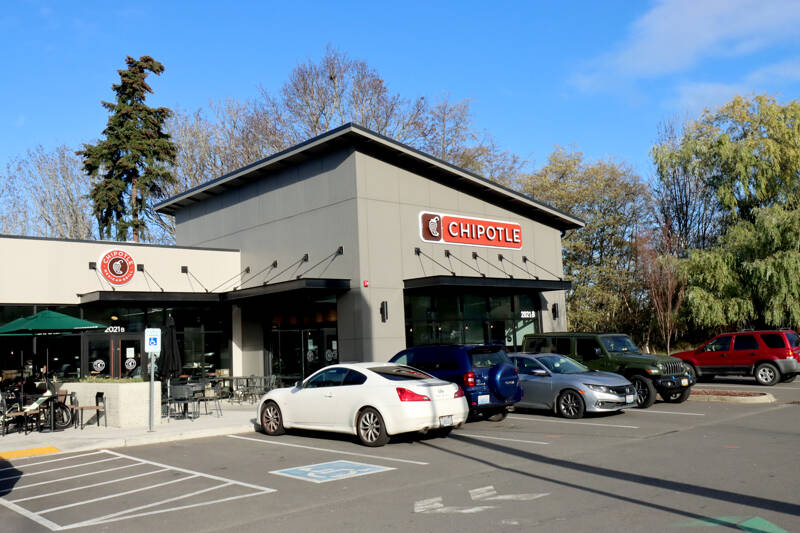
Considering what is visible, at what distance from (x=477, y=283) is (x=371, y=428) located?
10644 millimetres

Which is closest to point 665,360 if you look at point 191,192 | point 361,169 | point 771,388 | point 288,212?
point 771,388

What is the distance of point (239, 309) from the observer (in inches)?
1006

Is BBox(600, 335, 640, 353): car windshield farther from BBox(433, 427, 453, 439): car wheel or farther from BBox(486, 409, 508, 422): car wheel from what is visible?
BBox(433, 427, 453, 439): car wheel

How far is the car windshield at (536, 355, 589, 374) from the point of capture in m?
16.2

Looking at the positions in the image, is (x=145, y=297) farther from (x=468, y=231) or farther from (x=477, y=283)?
(x=468, y=231)

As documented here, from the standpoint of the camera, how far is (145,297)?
21.8 m

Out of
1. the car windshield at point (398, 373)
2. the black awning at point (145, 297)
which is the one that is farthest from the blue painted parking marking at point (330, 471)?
the black awning at point (145, 297)

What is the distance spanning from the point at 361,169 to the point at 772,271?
19.7m

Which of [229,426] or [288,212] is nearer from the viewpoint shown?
[229,426]

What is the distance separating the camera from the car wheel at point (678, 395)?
17422mm

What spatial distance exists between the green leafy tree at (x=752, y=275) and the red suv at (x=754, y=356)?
7.39m

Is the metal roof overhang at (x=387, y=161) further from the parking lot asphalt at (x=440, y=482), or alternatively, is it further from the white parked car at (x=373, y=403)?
the parking lot asphalt at (x=440, y=482)

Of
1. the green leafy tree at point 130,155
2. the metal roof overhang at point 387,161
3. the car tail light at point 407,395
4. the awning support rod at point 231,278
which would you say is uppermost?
the green leafy tree at point 130,155

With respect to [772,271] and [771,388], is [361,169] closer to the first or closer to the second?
[771,388]
